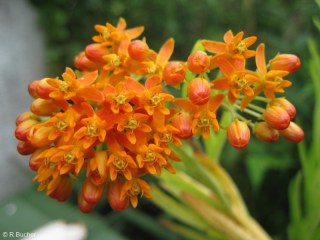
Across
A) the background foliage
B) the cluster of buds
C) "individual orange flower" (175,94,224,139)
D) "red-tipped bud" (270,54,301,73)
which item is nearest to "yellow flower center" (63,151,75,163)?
the cluster of buds

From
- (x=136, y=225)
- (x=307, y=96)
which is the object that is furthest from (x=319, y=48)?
(x=136, y=225)

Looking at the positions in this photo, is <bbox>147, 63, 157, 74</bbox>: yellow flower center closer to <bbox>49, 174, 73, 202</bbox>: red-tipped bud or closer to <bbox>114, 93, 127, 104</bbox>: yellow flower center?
<bbox>114, 93, 127, 104</bbox>: yellow flower center

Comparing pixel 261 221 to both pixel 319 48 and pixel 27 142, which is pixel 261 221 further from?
pixel 27 142

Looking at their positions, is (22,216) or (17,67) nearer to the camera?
(22,216)

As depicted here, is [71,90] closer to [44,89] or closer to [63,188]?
[44,89]

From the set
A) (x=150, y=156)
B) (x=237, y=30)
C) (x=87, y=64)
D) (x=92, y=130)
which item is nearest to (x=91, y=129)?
(x=92, y=130)

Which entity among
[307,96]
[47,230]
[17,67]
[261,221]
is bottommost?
[261,221]

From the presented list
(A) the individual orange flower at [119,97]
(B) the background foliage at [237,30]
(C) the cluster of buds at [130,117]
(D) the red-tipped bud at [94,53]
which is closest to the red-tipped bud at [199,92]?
(C) the cluster of buds at [130,117]

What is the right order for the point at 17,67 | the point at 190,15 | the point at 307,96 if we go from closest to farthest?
the point at 307,96
the point at 190,15
the point at 17,67
